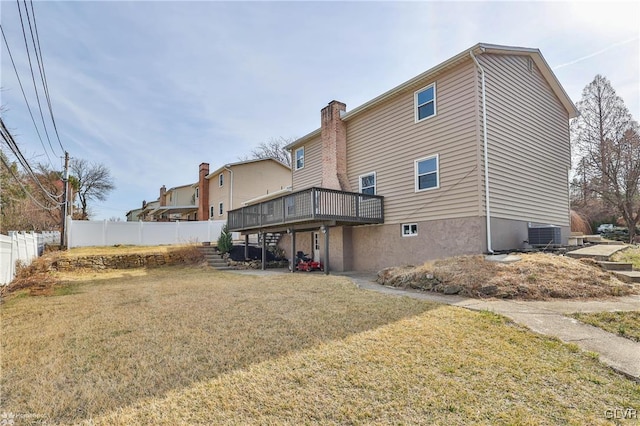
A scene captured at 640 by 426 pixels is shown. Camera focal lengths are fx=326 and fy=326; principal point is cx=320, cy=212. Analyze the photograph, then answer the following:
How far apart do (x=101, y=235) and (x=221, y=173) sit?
9.79 metres

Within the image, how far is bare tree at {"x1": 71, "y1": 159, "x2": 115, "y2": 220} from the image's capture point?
38750 mm

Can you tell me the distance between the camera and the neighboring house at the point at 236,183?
25406 millimetres

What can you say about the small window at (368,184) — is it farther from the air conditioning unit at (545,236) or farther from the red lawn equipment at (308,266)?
the air conditioning unit at (545,236)

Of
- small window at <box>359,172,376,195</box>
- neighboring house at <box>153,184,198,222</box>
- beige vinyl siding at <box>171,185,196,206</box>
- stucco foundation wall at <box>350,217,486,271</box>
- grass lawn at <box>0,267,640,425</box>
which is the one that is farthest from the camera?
beige vinyl siding at <box>171,185,196,206</box>

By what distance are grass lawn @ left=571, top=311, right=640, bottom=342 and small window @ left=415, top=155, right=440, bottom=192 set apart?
21.4 feet

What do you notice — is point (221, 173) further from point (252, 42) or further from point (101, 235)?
point (252, 42)

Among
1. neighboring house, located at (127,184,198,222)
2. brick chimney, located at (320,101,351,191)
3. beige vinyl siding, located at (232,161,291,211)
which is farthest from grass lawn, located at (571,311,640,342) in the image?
neighboring house, located at (127,184,198,222)

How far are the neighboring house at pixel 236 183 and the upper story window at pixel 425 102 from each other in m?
16.2

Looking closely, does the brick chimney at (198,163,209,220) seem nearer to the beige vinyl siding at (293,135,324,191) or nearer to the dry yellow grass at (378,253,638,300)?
the beige vinyl siding at (293,135,324,191)

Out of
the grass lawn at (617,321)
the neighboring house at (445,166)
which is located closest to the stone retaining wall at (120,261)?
the neighboring house at (445,166)

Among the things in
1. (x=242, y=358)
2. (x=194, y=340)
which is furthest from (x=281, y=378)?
(x=194, y=340)

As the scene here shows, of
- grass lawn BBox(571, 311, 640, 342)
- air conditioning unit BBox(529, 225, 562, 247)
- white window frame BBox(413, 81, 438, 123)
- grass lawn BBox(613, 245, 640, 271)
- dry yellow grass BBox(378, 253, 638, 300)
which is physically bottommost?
grass lawn BBox(571, 311, 640, 342)

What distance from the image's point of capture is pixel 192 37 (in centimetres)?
1078

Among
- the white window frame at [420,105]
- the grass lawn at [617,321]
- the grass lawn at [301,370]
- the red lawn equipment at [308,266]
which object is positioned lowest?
the red lawn equipment at [308,266]
